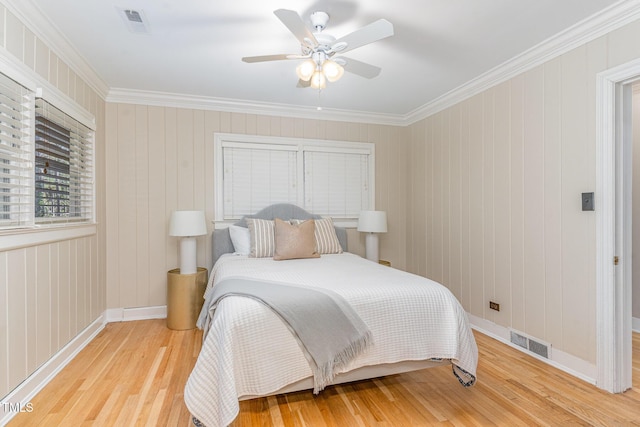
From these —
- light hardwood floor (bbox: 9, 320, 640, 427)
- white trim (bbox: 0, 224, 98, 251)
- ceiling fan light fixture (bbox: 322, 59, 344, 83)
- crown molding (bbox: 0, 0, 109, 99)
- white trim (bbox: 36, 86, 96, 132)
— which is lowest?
light hardwood floor (bbox: 9, 320, 640, 427)

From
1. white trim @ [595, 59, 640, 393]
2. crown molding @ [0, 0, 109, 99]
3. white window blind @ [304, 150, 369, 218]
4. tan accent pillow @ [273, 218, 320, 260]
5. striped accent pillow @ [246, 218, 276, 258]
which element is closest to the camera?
crown molding @ [0, 0, 109, 99]

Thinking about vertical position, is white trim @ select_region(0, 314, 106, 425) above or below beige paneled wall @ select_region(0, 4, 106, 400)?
below

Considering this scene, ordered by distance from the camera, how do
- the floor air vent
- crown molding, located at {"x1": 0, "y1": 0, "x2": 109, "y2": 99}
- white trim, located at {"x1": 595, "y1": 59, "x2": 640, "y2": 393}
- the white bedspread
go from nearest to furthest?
the white bedspread → crown molding, located at {"x1": 0, "y1": 0, "x2": 109, "y2": 99} → white trim, located at {"x1": 595, "y1": 59, "x2": 640, "y2": 393} → the floor air vent

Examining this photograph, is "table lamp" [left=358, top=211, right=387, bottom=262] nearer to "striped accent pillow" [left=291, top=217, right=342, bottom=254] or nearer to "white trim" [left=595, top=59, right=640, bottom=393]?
"striped accent pillow" [left=291, top=217, right=342, bottom=254]

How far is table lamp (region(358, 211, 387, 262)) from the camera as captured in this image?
13.4ft

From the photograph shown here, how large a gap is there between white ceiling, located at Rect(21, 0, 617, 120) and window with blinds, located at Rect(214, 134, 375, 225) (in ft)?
2.23

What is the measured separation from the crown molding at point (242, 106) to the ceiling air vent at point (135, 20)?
136cm

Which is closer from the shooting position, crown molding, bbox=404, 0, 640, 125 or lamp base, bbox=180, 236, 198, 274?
crown molding, bbox=404, 0, 640, 125

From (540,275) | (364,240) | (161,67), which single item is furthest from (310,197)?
(540,275)

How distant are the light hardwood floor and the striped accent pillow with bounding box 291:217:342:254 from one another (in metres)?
1.59

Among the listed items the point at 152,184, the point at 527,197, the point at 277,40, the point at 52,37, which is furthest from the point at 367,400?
the point at 52,37

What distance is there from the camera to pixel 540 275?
2785 millimetres

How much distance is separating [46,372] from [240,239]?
189 centimetres

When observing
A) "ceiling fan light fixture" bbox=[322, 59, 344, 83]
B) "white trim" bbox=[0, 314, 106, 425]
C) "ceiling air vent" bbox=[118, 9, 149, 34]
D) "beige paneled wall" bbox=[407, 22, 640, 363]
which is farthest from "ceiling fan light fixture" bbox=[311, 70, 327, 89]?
"white trim" bbox=[0, 314, 106, 425]
